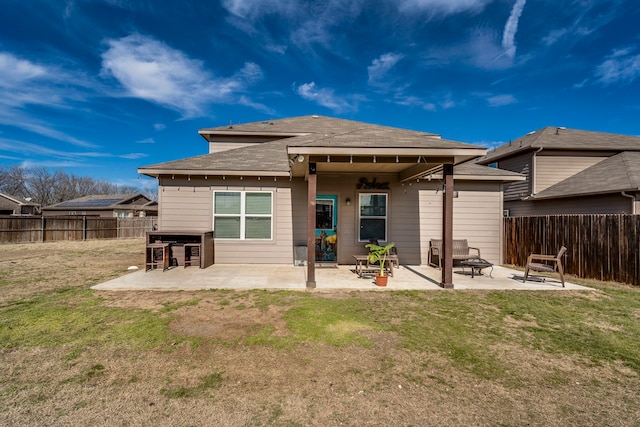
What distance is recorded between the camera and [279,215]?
8180 millimetres

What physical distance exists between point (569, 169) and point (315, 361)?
1504 cm

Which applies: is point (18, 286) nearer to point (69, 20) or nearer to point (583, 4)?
point (69, 20)

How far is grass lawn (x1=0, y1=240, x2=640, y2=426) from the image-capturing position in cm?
208

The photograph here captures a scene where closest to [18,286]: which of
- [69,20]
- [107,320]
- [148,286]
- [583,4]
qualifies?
[148,286]

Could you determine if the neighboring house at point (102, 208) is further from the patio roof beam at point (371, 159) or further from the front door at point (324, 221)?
the patio roof beam at point (371, 159)

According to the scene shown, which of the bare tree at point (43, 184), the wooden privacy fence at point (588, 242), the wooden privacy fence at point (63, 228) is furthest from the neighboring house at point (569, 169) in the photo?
the bare tree at point (43, 184)

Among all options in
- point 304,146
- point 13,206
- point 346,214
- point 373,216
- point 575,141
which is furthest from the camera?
point 13,206

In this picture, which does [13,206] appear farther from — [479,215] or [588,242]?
[588,242]

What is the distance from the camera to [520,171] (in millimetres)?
13352

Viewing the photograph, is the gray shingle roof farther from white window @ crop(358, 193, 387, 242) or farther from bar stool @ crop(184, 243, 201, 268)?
bar stool @ crop(184, 243, 201, 268)

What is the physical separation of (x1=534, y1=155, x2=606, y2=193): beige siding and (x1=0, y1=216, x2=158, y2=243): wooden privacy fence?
24.6 metres

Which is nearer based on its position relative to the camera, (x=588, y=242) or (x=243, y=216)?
(x=588, y=242)

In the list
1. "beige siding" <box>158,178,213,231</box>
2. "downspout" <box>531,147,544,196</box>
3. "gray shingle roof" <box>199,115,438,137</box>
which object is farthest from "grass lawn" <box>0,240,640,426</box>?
"downspout" <box>531,147,544,196</box>

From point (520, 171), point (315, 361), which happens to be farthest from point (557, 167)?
point (315, 361)
